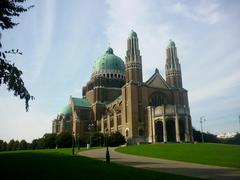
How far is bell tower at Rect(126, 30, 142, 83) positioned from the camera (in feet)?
246

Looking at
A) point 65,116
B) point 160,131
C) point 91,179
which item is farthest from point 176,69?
point 91,179

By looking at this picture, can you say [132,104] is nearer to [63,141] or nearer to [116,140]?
[116,140]

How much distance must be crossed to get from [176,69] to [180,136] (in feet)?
69.8

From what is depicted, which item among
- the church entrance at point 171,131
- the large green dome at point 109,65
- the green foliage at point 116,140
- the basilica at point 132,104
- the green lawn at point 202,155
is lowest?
the green lawn at point 202,155

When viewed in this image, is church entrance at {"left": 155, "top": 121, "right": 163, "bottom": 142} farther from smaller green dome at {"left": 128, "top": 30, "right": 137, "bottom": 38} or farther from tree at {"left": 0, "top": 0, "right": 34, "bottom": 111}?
tree at {"left": 0, "top": 0, "right": 34, "bottom": 111}

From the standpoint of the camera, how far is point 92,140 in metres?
70.2

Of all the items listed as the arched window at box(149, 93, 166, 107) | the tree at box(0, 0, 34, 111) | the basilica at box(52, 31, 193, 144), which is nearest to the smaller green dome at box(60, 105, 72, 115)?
the basilica at box(52, 31, 193, 144)

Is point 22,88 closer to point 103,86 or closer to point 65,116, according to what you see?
point 103,86

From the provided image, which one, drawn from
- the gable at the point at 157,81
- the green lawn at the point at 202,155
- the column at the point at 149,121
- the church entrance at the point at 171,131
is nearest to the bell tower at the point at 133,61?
the gable at the point at 157,81

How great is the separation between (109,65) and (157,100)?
23284 millimetres

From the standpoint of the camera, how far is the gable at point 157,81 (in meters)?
78.1

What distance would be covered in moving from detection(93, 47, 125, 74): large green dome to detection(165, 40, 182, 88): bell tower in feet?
56.7

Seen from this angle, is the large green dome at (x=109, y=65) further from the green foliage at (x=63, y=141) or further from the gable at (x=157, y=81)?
the green foliage at (x=63, y=141)

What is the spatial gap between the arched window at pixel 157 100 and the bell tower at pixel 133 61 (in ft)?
20.0
